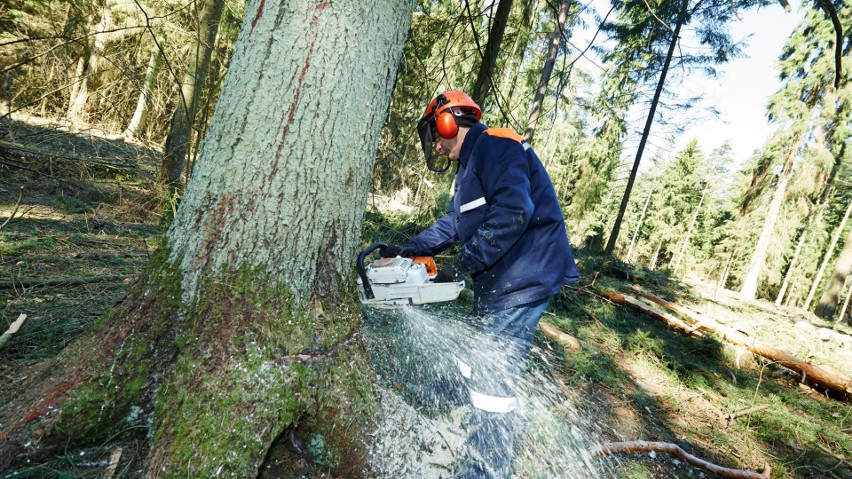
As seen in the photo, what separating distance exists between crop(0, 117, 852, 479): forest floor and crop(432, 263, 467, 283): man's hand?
1.17 meters

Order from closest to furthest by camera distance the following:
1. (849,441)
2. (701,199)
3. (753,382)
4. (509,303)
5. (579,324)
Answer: (509,303) → (849,441) → (753,382) → (579,324) → (701,199)

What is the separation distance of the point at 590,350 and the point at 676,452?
4.93 ft

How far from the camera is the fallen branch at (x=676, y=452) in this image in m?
2.66

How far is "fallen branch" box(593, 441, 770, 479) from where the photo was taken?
266 cm

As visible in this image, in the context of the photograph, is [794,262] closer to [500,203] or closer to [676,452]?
[676,452]

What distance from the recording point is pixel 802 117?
13.0 meters

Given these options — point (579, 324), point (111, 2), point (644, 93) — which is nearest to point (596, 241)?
point (644, 93)

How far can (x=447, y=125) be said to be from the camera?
239 centimetres

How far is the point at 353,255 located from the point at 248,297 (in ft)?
1.69

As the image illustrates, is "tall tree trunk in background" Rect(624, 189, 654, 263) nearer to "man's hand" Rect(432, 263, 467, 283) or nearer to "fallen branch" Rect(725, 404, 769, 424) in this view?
"fallen branch" Rect(725, 404, 769, 424)

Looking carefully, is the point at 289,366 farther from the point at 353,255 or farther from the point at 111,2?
the point at 111,2

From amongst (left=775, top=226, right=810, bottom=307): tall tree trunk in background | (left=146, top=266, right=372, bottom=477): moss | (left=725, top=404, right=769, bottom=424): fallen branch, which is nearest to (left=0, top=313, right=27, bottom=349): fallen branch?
(left=146, top=266, right=372, bottom=477): moss

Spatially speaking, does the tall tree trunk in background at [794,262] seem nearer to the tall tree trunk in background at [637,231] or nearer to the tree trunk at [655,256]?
the tree trunk at [655,256]

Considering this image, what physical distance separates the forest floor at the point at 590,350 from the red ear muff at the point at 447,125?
6.26 ft
